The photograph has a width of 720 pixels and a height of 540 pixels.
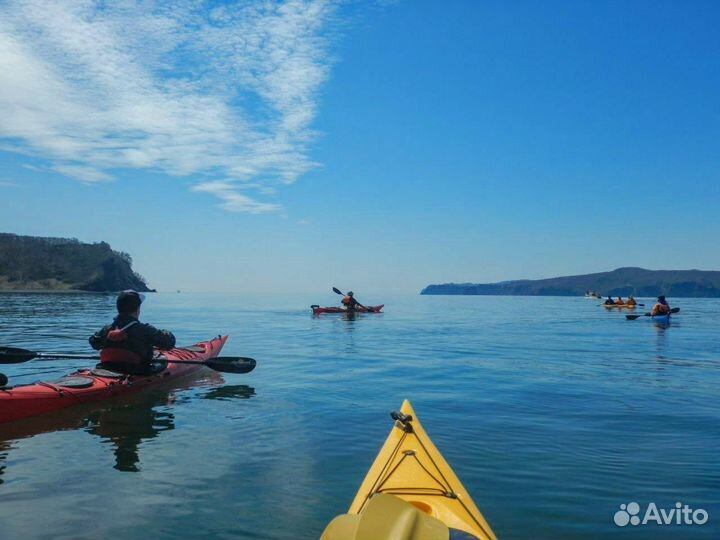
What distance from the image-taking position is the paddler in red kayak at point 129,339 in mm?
9812

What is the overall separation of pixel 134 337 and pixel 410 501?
7388 mm

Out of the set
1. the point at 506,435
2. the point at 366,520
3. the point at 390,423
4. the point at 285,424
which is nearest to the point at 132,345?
the point at 285,424

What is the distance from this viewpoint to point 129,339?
10.2m

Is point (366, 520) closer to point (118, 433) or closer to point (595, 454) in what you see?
point (595, 454)

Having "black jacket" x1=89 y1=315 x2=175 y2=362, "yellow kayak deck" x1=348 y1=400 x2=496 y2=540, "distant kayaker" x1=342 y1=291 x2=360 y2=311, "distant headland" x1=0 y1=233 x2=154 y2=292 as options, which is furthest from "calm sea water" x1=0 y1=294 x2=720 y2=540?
"distant headland" x1=0 y1=233 x2=154 y2=292

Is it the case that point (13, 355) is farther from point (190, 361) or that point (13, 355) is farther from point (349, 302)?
point (349, 302)

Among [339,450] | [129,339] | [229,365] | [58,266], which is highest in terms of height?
[58,266]

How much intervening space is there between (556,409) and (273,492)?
6.46 m

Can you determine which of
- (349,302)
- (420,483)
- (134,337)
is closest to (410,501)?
(420,483)

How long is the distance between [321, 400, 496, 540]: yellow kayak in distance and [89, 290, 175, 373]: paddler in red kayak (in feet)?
19.3

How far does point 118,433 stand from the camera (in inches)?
325

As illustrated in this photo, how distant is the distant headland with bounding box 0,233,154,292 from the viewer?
12800cm

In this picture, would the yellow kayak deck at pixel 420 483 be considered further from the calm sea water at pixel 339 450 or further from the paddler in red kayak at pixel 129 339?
the paddler in red kayak at pixel 129 339

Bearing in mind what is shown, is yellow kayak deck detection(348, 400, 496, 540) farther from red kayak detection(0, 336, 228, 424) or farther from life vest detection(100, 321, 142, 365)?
life vest detection(100, 321, 142, 365)
